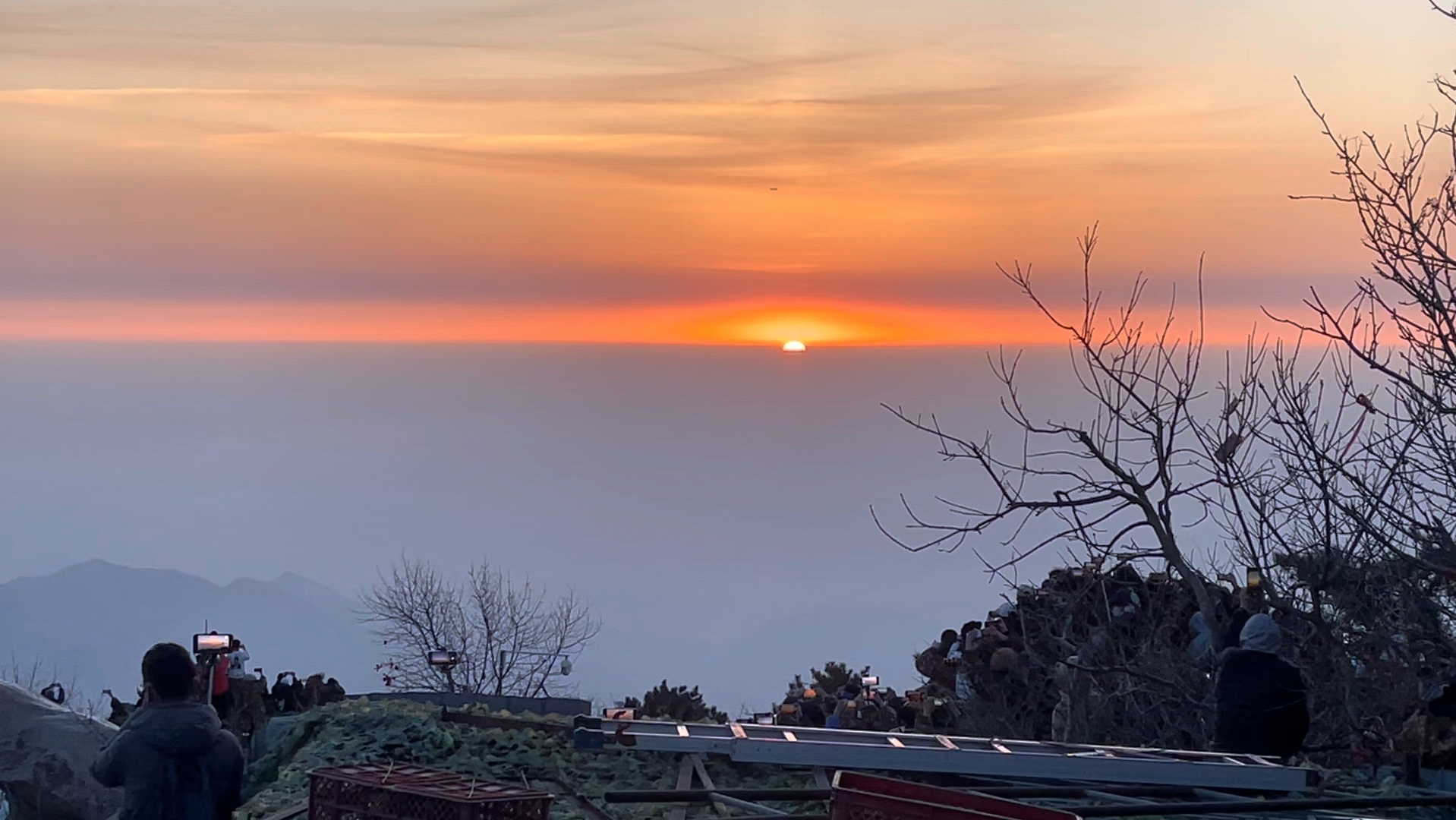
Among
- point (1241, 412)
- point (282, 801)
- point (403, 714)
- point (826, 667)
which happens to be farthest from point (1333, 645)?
point (826, 667)

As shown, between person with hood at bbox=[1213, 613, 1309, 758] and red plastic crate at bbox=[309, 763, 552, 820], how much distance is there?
623 cm

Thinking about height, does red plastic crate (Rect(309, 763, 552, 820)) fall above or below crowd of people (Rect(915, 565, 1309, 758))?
below

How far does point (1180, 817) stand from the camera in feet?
27.4

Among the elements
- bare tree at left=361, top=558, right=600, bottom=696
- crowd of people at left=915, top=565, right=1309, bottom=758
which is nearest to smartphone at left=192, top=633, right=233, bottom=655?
crowd of people at left=915, top=565, right=1309, bottom=758

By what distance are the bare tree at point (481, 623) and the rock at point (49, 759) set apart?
4048cm

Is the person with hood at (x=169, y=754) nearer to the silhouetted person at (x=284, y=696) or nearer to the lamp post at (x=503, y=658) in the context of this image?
the silhouetted person at (x=284, y=696)

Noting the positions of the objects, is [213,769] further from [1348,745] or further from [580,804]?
[1348,745]

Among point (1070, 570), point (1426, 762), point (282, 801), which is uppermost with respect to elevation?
point (1070, 570)

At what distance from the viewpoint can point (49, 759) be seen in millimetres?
14227

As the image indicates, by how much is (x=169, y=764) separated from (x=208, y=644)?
4343 mm

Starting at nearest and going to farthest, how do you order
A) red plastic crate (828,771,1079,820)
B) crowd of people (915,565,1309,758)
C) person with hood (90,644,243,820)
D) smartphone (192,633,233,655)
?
red plastic crate (828,771,1079,820)
person with hood (90,644,243,820)
smartphone (192,633,233,655)
crowd of people (915,565,1309,758)

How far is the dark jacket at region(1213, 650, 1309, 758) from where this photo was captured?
10750 mm

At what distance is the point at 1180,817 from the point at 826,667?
25109mm

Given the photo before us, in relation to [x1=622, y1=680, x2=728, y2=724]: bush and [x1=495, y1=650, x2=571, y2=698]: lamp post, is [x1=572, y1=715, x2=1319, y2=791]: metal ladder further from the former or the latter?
[x1=495, y1=650, x2=571, y2=698]: lamp post
